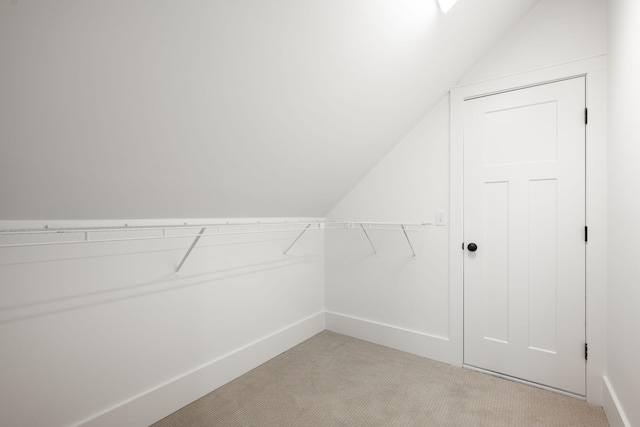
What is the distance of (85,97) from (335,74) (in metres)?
1.07

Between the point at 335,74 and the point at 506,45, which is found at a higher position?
the point at 506,45

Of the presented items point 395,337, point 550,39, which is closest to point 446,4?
point 550,39

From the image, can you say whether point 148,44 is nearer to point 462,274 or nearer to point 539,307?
point 462,274

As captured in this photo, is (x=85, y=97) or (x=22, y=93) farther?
(x=85, y=97)

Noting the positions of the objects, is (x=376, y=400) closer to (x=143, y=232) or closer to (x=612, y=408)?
(x=612, y=408)

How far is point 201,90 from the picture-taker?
3.93ft

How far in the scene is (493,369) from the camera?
2.09 m

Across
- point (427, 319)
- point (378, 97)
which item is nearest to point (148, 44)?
point (378, 97)

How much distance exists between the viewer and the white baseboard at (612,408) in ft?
4.60

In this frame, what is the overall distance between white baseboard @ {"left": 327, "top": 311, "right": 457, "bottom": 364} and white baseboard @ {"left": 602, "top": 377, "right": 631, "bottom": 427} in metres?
0.81

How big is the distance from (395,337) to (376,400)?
2.47 ft

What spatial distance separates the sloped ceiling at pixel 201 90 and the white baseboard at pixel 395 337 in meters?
1.40

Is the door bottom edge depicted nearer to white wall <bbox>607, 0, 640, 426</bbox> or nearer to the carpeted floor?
the carpeted floor

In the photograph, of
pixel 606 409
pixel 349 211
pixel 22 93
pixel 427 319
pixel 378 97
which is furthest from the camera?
pixel 349 211
